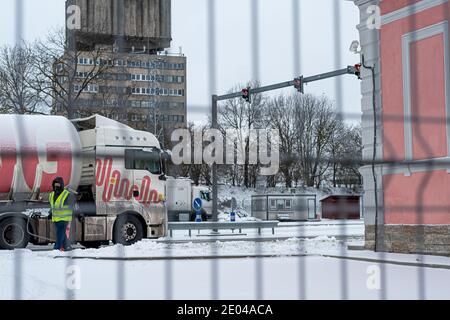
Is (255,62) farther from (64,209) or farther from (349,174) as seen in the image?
(64,209)

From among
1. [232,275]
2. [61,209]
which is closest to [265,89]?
[232,275]

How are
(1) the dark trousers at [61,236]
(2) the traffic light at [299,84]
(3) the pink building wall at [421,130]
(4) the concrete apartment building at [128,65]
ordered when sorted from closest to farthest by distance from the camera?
1. (4) the concrete apartment building at [128,65]
2. (2) the traffic light at [299,84]
3. (3) the pink building wall at [421,130]
4. (1) the dark trousers at [61,236]

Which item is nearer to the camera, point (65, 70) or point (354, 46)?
point (65, 70)

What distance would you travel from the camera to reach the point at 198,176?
71.6 inches

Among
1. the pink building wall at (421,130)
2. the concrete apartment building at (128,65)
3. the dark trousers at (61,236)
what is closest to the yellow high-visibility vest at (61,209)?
the dark trousers at (61,236)

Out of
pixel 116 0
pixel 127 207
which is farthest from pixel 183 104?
pixel 127 207

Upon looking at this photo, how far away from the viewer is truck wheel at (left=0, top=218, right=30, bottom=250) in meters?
12.5

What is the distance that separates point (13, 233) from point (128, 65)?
11.8 m

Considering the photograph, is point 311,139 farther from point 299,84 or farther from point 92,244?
point 92,244

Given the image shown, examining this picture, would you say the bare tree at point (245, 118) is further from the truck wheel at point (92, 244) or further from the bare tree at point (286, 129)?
the truck wheel at point (92, 244)

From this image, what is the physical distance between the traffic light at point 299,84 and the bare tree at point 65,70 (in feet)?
2.22

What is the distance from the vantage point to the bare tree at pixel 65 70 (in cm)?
172

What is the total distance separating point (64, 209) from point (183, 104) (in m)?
6.89

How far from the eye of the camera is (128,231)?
45.6ft
